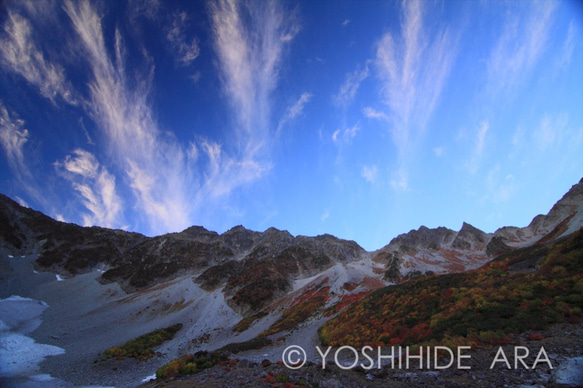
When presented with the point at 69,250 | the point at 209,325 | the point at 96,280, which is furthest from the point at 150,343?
the point at 69,250

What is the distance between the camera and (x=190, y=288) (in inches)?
3578

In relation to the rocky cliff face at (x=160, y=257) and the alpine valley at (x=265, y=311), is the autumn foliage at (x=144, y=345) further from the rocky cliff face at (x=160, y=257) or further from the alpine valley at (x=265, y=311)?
the rocky cliff face at (x=160, y=257)

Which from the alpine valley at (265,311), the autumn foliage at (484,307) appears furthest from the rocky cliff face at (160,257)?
the autumn foliage at (484,307)

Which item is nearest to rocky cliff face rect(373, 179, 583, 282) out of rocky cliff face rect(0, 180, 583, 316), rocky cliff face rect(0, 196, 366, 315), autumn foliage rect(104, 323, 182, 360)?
rocky cliff face rect(0, 180, 583, 316)

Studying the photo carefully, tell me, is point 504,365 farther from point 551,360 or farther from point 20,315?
point 20,315

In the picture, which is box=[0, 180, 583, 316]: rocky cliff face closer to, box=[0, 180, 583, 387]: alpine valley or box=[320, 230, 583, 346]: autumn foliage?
box=[0, 180, 583, 387]: alpine valley

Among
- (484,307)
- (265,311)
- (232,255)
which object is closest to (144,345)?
(265,311)

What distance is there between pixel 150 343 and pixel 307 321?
103ft

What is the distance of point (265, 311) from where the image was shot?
68.4 meters

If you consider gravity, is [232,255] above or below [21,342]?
above

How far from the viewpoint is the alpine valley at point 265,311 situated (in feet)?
55.6

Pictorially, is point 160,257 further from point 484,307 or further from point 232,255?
point 484,307

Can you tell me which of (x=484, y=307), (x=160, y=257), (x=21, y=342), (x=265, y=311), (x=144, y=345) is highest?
(x=160, y=257)

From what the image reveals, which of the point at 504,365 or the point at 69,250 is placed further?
the point at 69,250
